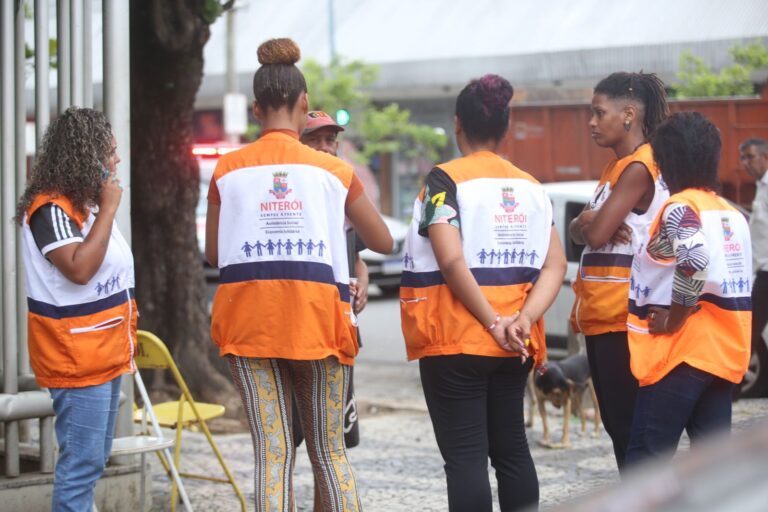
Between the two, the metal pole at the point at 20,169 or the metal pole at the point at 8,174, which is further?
the metal pole at the point at 20,169

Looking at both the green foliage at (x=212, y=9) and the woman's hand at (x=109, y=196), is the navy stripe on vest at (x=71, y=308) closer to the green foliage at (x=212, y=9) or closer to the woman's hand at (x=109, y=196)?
the woman's hand at (x=109, y=196)

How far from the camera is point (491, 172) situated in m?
4.13

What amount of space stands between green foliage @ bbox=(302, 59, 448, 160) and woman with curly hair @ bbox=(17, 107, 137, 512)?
21.8 metres

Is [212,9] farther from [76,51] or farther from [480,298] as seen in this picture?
[480,298]

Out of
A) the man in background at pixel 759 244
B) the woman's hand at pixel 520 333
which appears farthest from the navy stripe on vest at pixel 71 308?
the man in background at pixel 759 244

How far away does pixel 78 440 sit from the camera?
4141mm

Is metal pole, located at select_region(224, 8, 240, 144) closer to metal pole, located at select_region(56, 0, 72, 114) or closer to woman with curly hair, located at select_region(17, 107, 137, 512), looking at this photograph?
metal pole, located at select_region(56, 0, 72, 114)

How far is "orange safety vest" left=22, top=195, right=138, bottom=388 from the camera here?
412cm

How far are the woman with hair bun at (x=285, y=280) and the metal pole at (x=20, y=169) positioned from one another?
1734mm

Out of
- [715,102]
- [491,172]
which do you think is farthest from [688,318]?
[715,102]

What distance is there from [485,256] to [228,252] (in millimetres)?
891

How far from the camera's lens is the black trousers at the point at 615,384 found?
4355mm

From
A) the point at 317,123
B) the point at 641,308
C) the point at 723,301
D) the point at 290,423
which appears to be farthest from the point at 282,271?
the point at 723,301

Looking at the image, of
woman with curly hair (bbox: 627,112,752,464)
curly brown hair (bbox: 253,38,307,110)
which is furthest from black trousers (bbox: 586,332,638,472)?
curly brown hair (bbox: 253,38,307,110)
